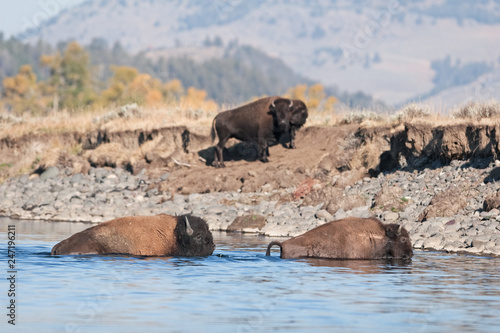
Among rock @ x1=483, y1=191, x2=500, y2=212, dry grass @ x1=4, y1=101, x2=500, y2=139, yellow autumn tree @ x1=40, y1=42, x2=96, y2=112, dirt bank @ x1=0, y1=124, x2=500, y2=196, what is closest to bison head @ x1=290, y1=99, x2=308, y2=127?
dirt bank @ x1=0, y1=124, x2=500, y2=196

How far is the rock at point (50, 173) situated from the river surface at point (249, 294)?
1870 centimetres

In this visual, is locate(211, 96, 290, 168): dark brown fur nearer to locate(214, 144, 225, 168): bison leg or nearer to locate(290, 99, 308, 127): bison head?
locate(214, 144, 225, 168): bison leg

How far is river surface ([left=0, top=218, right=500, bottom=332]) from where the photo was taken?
978 cm

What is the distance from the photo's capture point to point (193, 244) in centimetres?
1526

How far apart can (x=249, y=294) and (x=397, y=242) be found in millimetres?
4653

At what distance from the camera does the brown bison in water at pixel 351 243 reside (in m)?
15.4

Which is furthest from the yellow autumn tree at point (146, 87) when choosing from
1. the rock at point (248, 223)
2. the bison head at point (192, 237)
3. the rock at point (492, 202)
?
the bison head at point (192, 237)

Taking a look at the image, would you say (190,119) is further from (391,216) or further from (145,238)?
(145,238)

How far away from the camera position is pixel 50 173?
35.2 meters

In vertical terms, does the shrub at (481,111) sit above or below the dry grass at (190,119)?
below

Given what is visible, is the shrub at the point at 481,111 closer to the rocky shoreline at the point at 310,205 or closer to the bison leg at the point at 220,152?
the rocky shoreline at the point at 310,205

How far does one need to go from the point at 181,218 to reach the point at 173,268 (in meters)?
1.45

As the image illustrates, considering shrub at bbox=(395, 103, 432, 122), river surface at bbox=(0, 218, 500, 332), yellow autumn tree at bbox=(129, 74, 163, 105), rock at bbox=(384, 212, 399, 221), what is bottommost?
river surface at bbox=(0, 218, 500, 332)

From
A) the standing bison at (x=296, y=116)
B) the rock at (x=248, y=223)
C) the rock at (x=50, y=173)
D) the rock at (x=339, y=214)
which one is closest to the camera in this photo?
the rock at (x=339, y=214)
